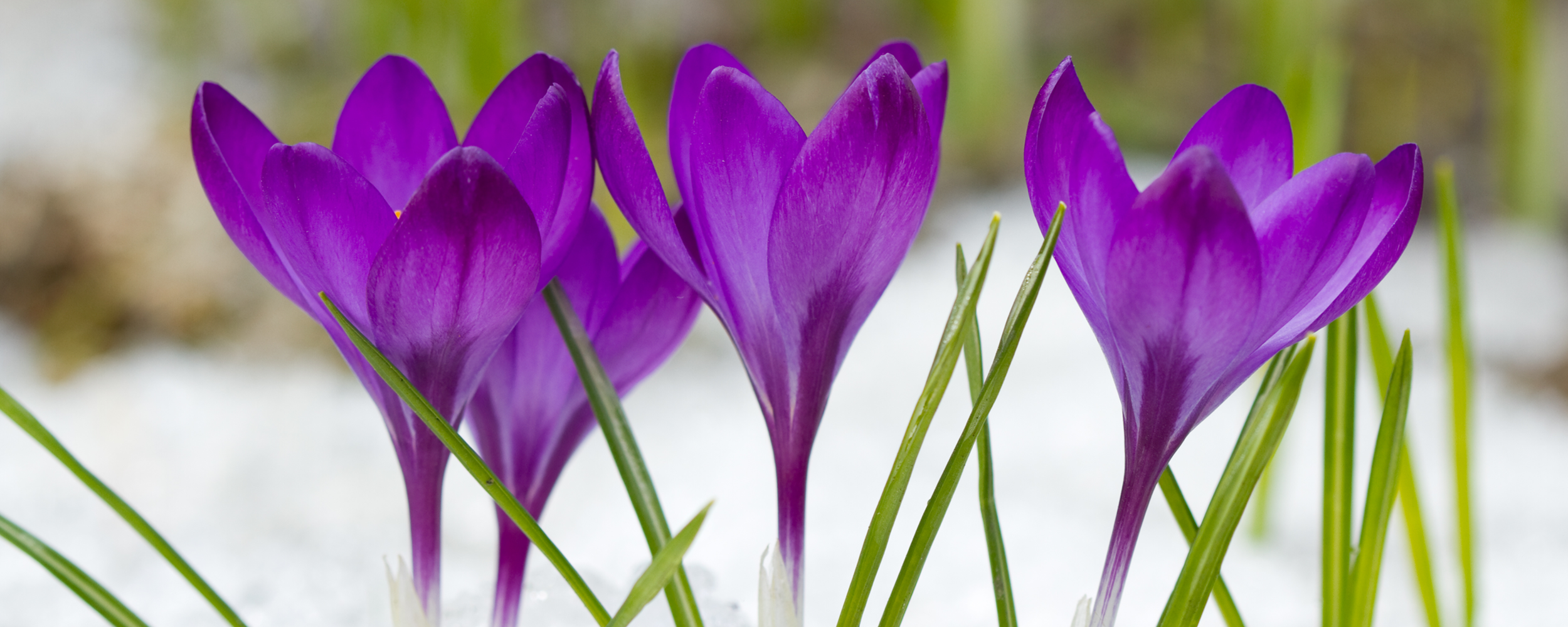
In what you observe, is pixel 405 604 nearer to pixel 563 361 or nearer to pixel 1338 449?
pixel 563 361

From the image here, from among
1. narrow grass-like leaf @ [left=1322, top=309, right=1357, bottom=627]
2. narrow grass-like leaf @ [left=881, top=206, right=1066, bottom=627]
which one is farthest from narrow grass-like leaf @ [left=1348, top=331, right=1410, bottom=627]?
narrow grass-like leaf @ [left=881, top=206, right=1066, bottom=627]

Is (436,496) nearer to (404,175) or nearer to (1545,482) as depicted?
(404,175)

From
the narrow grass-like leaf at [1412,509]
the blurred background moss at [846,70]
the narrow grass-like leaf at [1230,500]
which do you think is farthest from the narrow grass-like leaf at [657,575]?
the blurred background moss at [846,70]

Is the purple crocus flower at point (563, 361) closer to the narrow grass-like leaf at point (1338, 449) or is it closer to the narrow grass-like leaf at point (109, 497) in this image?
the narrow grass-like leaf at point (109, 497)

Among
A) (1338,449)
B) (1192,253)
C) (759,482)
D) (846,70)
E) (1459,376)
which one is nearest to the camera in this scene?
(1192,253)

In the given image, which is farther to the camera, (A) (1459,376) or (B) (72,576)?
(A) (1459,376)

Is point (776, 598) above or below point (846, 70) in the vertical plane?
below

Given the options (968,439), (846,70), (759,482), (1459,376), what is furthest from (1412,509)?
(846,70)
